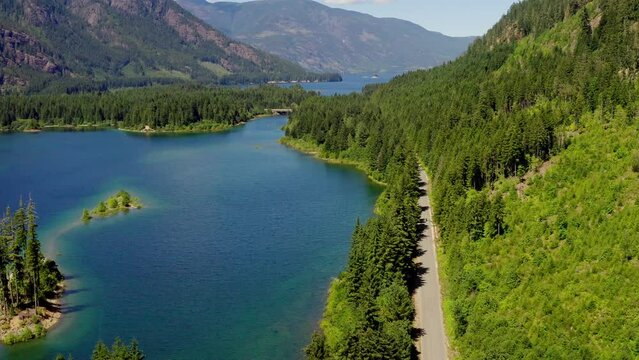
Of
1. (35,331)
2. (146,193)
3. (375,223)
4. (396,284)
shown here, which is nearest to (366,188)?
(146,193)

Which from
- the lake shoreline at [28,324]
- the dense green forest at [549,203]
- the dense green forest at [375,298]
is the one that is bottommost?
the lake shoreline at [28,324]

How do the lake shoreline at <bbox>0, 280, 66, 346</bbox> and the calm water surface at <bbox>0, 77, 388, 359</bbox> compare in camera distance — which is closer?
the lake shoreline at <bbox>0, 280, 66, 346</bbox>

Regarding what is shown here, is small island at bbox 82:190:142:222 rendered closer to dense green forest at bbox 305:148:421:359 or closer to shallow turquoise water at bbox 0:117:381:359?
shallow turquoise water at bbox 0:117:381:359

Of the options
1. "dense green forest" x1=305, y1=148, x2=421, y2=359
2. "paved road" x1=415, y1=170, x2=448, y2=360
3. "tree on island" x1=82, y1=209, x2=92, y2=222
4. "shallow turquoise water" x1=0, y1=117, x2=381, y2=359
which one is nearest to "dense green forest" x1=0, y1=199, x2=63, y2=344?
"shallow turquoise water" x1=0, y1=117, x2=381, y2=359

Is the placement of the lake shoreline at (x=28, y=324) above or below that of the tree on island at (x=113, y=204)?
below

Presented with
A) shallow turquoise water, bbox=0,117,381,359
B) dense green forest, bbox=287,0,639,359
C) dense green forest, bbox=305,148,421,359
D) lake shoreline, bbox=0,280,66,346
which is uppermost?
dense green forest, bbox=287,0,639,359

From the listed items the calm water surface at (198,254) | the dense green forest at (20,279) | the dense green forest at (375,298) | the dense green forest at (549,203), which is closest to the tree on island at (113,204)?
the calm water surface at (198,254)

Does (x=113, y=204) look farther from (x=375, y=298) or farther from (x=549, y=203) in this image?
(x=549, y=203)

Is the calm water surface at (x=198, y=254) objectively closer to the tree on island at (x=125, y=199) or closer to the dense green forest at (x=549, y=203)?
the tree on island at (x=125, y=199)
